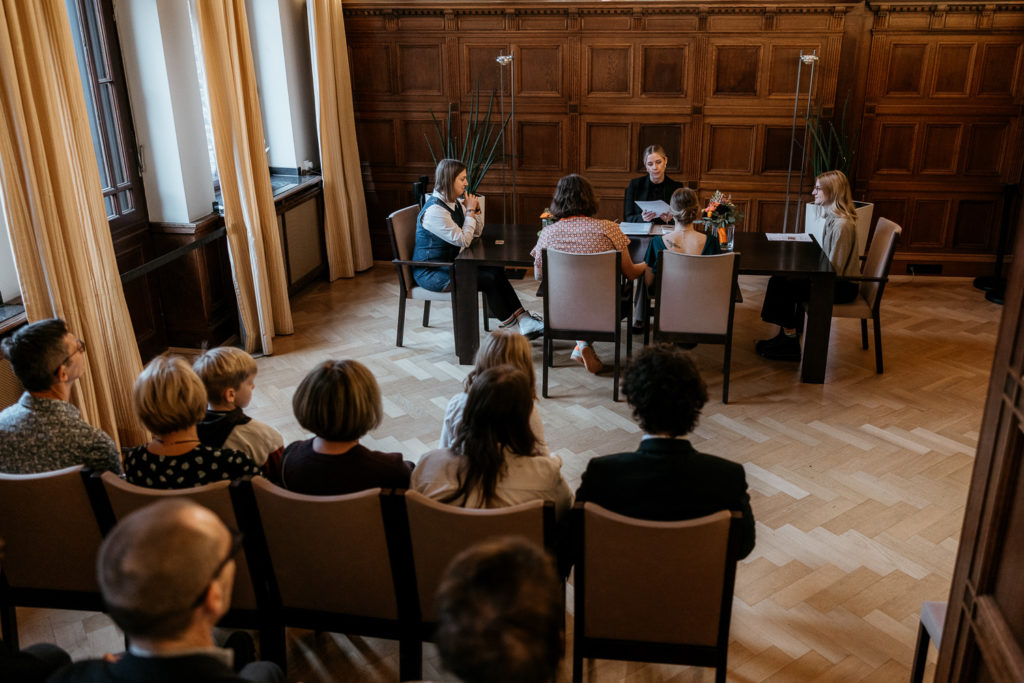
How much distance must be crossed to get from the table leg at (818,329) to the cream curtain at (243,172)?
3.16 m

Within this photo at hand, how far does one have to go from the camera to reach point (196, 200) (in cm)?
514

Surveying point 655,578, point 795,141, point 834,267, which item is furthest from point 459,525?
point 795,141

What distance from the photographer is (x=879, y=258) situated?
4812mm

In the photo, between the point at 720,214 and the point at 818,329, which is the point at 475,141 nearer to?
the point at 720,214

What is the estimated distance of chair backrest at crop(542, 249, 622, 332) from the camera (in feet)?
14.3

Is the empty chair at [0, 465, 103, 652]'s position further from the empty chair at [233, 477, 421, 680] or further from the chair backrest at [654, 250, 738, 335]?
the chair backrest at [654, 250, 738, 335]

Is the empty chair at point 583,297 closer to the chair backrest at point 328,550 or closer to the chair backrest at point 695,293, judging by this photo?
the chair backrest at point 695,293

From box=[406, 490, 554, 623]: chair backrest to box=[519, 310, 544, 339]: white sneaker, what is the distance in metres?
3.05

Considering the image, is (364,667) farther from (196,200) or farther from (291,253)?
(291,253)

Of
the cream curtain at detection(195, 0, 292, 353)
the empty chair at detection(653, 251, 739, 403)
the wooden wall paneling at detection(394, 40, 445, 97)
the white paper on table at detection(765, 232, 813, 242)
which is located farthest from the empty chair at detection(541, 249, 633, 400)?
the wooden wall paneling at detection(394, 40, 445, 97)

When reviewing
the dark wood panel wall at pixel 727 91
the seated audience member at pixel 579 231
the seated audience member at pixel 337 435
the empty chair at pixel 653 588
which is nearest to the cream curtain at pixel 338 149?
the dark wood panel wall at pixel 727 91

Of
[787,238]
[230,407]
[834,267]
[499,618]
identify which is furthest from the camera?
[787,238]

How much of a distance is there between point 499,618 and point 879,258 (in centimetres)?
425

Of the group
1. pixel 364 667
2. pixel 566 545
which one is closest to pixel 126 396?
pixel 364 667
